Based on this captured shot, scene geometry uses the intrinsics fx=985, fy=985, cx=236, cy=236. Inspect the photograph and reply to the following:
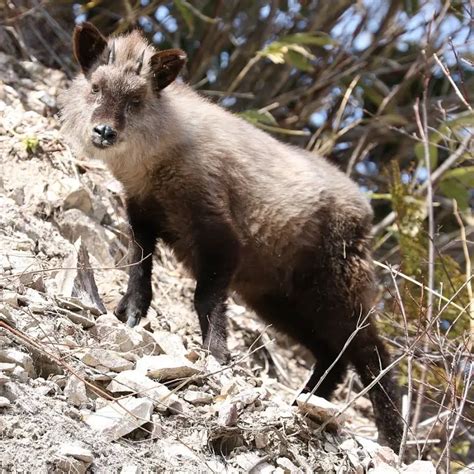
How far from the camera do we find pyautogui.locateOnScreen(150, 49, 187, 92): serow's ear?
19.7 ft

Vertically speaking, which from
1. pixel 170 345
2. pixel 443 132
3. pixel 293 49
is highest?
pixel 293 49

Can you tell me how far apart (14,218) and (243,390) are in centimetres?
190

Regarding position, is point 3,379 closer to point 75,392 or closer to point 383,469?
point 75,392

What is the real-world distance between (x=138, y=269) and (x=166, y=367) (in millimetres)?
1583

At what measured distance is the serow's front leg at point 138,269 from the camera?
5816mm

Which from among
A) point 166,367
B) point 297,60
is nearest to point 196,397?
point 166,367

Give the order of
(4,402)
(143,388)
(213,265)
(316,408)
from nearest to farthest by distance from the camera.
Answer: (4,402) < (143,388) < (316,408) < (213,265)

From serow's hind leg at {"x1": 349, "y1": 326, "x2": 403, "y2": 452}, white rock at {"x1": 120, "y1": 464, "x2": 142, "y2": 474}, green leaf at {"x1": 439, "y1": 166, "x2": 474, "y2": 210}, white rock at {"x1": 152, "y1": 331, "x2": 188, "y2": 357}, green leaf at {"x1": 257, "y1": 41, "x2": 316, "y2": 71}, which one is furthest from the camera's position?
green leaf at {"x1": 257, "y1": 41, "x2": 316, "y2": 71}

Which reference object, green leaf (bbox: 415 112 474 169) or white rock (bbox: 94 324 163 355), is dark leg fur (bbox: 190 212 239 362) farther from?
green leaf (bbox: 415 112 474 169)

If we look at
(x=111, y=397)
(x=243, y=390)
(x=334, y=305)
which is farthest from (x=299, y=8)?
(x=111, y=397)

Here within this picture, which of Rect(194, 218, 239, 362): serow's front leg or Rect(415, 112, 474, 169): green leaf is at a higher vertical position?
Rect(415, 112, 474, 169): green leaf

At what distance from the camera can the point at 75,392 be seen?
13.3 feet

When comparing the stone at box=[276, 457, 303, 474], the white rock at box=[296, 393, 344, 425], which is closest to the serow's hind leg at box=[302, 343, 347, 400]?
the white rock at box=[296, 393, 344, 425]

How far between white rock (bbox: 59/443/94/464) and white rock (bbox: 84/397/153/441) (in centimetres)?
23
